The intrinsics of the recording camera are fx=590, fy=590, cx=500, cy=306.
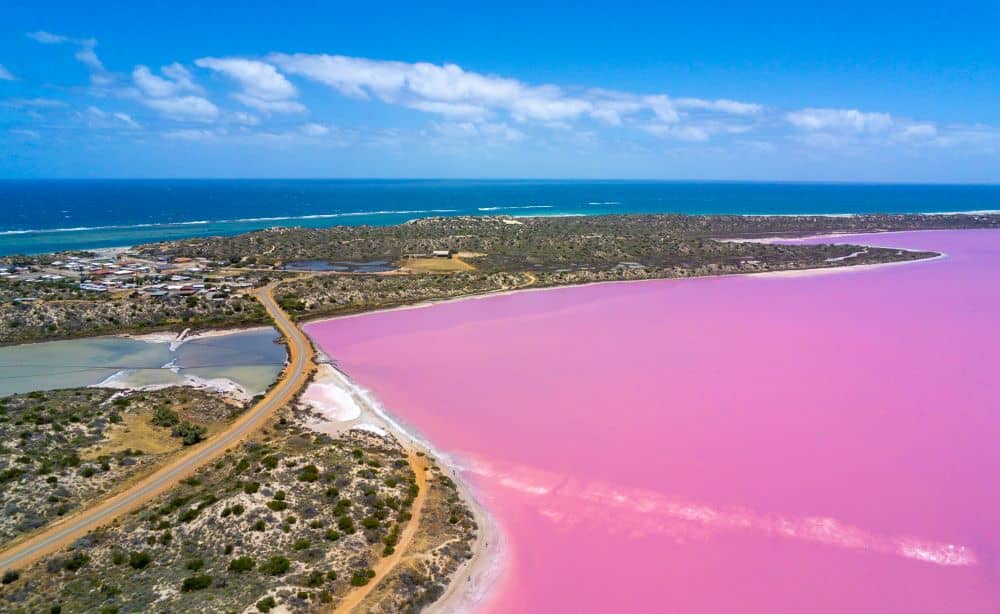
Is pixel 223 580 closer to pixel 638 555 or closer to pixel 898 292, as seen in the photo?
pixel 638 555

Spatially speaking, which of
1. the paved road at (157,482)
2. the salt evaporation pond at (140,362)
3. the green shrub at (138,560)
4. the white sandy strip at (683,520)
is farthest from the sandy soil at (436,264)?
the green shrub at (138,560)

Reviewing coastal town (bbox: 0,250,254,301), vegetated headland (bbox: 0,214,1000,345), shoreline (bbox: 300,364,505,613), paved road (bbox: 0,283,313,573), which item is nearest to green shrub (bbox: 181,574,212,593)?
paved road (bbox: 0,283,313,573)

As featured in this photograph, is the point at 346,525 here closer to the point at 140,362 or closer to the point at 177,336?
the point at 140,362

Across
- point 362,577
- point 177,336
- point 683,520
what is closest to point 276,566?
point 362,577

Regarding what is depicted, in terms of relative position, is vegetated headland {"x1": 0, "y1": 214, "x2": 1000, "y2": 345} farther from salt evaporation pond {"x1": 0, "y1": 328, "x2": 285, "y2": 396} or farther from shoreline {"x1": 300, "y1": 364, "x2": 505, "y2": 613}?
shoreline {"x1": 300, "y1": 364, "x2": 505, "y2": 613}

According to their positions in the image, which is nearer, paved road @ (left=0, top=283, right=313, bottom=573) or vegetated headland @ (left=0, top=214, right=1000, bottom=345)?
paved road @ (left=0, top=283, right=313, bottom=573)

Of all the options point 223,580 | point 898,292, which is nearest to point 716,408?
point 223,580
